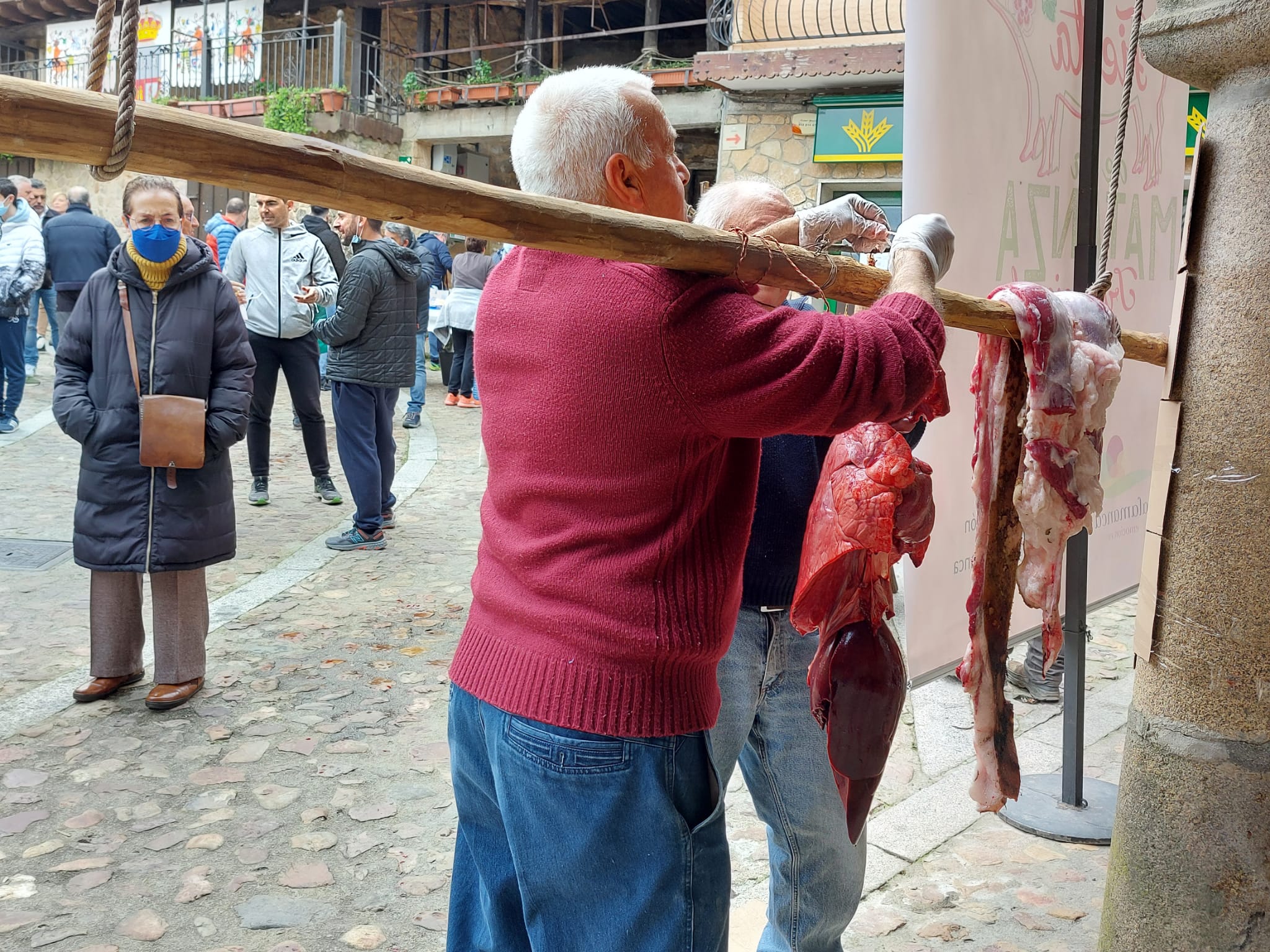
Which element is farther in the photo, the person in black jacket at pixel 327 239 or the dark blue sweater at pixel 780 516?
the person in black jacket at pixel 327 239

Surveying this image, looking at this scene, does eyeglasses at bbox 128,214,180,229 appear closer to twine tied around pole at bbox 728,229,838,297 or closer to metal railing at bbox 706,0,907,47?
twine tied around pole at bbox 728,229,838,297

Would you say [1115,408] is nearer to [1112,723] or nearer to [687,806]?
[1112,723]

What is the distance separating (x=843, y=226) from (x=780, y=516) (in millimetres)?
617

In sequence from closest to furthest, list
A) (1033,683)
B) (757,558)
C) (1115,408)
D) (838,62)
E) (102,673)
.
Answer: (757,558), (1115,408), (102,673), (1033,683), (838,62)

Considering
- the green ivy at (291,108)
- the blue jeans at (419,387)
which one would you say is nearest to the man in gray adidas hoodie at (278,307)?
the blue jeans at (419,387)

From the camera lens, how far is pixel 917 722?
452cm

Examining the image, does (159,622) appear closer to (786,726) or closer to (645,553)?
(786,726)

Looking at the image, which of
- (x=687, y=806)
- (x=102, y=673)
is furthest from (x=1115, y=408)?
(x=102, y=673)

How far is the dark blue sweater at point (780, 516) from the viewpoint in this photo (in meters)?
2.23

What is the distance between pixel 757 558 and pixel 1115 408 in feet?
6.43

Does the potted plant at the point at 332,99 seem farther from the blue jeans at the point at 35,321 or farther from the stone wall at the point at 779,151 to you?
the stone wall at the point at 779,151

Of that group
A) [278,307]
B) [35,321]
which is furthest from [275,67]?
[278,307]

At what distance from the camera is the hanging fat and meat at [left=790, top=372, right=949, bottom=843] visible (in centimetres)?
186

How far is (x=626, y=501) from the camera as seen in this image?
158cm
